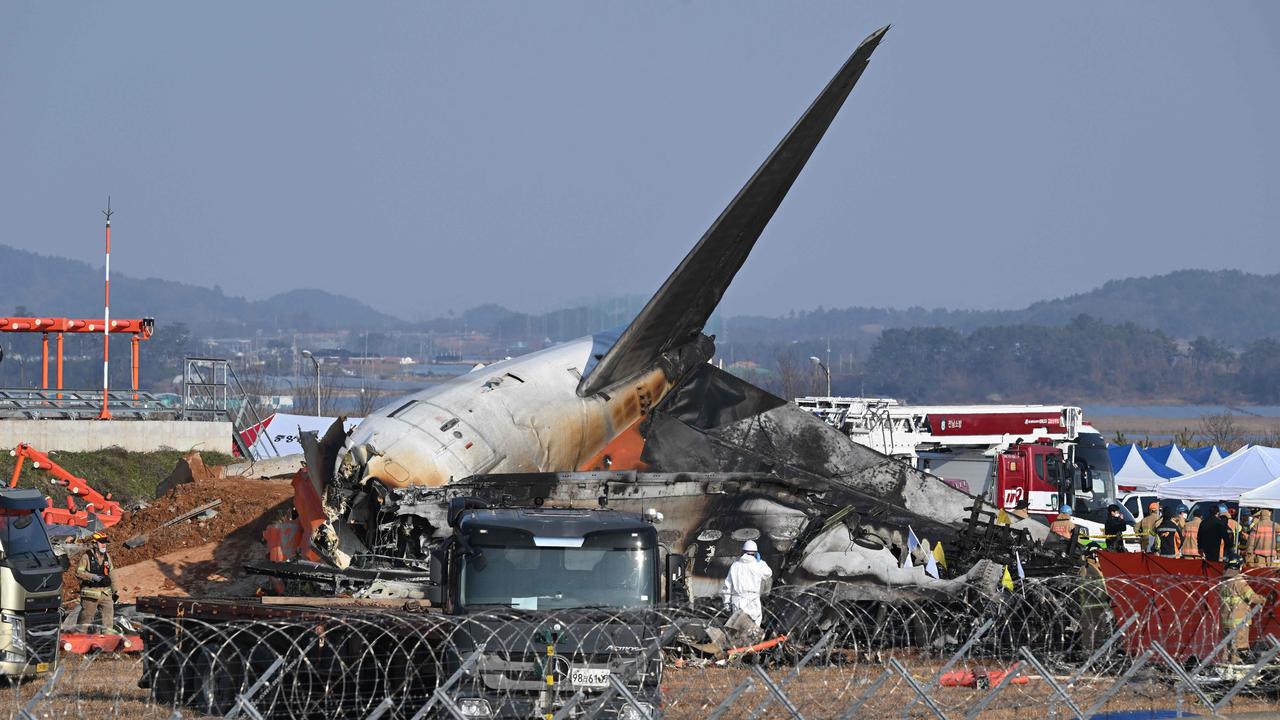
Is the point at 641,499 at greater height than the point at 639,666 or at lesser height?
greater

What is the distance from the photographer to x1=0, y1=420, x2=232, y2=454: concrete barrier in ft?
147

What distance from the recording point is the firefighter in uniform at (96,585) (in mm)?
19953

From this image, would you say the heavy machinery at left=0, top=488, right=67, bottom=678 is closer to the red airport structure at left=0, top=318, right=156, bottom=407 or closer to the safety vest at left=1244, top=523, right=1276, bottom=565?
the safety vest at left=1244, top=523, right=1276, bottom=565

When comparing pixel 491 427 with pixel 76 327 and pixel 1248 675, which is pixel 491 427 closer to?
pixel 1248 675

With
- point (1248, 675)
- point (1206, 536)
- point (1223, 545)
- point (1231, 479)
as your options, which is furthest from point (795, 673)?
point (1231, 479)

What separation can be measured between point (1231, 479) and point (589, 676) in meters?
35.1

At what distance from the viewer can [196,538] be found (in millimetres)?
27875

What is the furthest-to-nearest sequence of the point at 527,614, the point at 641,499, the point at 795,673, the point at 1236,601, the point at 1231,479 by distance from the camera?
1. the point at 1231,479
2. the point at 641,499
3. the point at 1236,601
4. the point at 795,673
5. the point at 527,614

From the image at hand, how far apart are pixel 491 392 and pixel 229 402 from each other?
3163 cm

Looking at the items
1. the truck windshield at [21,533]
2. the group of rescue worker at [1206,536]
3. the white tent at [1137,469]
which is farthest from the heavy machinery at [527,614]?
the white tent at [1137,469]

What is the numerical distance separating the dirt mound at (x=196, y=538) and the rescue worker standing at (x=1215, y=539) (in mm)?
16079

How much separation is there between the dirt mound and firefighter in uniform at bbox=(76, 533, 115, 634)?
162 inches

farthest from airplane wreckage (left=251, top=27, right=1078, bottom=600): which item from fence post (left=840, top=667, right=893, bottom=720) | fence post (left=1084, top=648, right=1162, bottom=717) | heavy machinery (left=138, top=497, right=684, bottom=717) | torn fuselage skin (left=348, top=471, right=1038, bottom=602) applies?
fence post (left=1084, top=648, right=1162, bottom=717)

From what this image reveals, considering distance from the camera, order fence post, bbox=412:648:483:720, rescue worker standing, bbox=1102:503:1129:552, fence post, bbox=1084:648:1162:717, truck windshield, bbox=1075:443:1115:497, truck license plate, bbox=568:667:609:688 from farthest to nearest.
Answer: truck windshield, bbox=1075:443:1115:497 < rescue worker standing, bbox=1102:503:1129:552 < fence post, bbox=1084:648:1162:717 < truck license plate, bbox=568:667:609:688 < fence post, bbox=412:648:483:720
